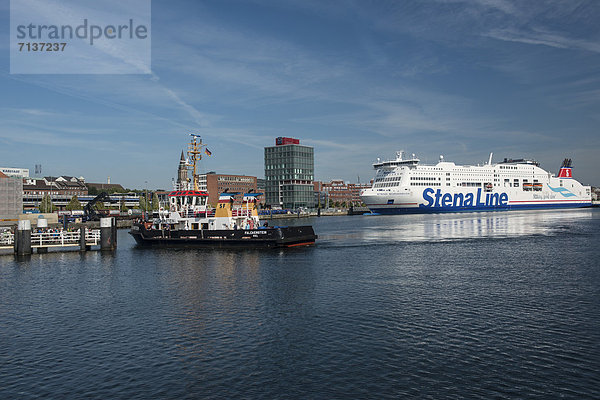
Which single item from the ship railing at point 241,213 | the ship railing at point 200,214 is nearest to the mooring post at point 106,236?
the ship railing at point 200,214

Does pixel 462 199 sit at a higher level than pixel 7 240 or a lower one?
higher

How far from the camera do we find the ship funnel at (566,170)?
582ft

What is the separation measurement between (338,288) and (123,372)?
16105 millimetres

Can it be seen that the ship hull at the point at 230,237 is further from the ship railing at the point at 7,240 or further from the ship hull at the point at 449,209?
the ship hull at the point at 449,209

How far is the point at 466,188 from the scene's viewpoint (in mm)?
148375

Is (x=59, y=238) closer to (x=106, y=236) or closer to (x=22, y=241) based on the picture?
(x=22, y=241)

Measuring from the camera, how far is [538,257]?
42844 mm

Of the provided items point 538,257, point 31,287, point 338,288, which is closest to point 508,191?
point 538,257

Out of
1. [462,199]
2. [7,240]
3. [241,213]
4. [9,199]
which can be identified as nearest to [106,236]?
[7,240]

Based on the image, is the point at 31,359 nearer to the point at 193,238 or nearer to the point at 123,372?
the point at 123,372

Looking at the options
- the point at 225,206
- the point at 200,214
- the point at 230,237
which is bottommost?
the point at 230,237

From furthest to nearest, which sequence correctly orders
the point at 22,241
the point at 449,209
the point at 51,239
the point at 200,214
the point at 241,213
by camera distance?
the point at 449,209 < the point at 200,214 < the point at 241,213 < the point at 51,239 < the point at 22,241

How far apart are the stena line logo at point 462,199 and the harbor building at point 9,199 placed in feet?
343

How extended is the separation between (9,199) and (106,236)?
5319cm
